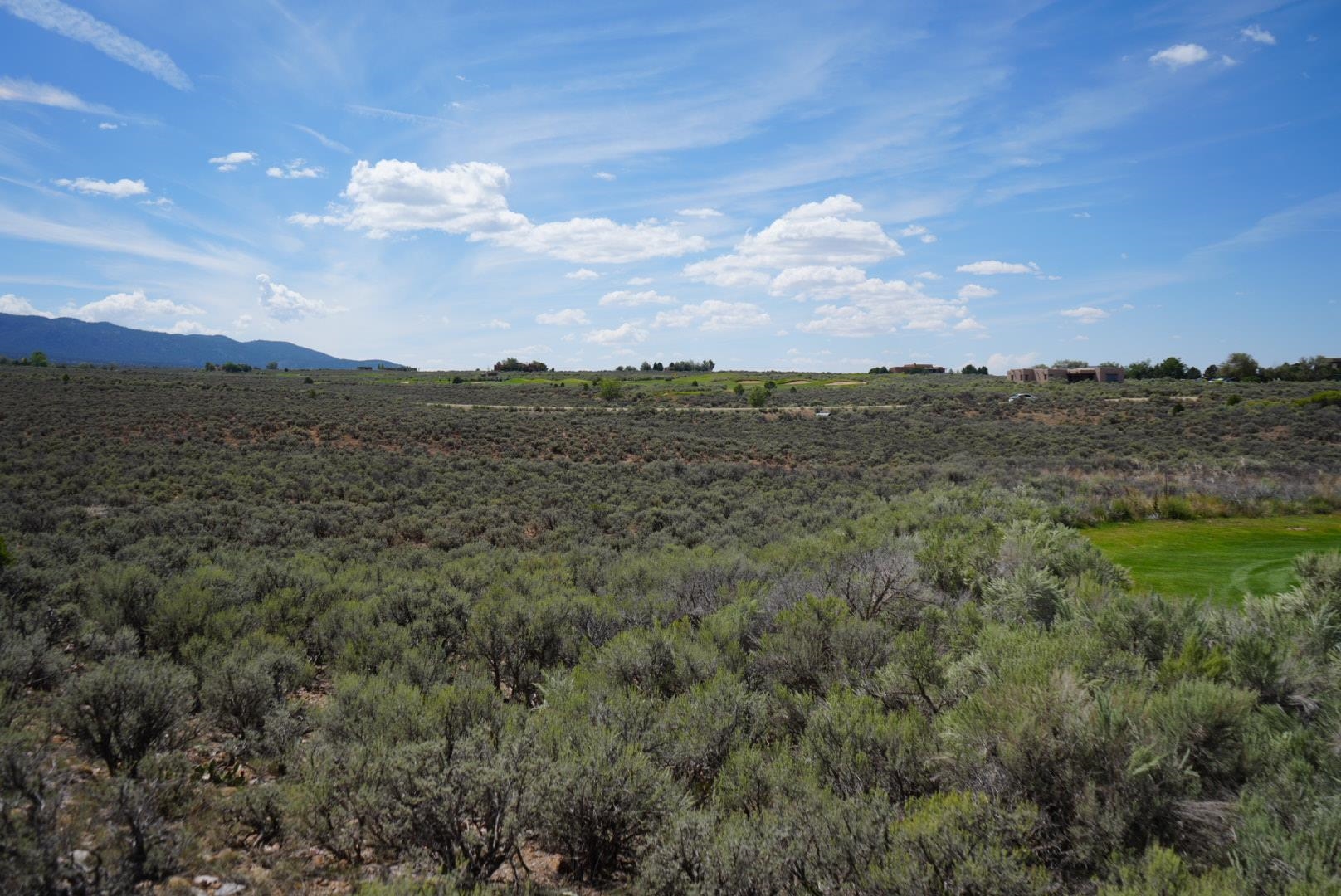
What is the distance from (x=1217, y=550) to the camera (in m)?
10.2

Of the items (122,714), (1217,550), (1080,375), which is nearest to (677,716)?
(122,714)

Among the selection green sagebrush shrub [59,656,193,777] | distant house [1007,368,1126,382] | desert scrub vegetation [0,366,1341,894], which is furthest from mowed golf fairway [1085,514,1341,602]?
distant house [1007,368,1126,382]

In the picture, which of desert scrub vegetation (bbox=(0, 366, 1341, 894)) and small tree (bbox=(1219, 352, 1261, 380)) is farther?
small tree (bbox=(1219, 352, 1261, 380))

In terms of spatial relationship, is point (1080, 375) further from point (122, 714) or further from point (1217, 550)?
point (122, 714)

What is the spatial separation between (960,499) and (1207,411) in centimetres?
4073

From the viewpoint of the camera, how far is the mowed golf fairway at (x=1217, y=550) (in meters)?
8.17

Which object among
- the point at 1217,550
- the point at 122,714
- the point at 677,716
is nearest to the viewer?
the point at 122,714

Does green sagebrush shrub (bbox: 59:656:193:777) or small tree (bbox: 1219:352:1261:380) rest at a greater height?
small tree (bbox: 1219:352:1261:380)

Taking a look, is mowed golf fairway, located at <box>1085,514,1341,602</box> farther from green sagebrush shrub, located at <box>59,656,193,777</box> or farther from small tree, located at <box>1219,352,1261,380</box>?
small tree, located at <box>1219,352,1261,380</box>

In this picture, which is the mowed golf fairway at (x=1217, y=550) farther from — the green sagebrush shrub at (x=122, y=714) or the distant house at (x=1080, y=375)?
the distant house at (x=1080, y=375)

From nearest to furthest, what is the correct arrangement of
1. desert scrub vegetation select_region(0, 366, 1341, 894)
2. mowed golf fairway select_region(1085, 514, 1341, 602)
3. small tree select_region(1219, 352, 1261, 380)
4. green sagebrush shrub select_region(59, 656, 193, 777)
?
desert scrub vegetation select_region(0, 366, 1341, 894) < green sagebrush shrub select_region(59, 656, 193, 777) < mowed golf fairway select_region(1085, 514, 1341, 602) < small tree select_region(1219, 352, 1261, 380)

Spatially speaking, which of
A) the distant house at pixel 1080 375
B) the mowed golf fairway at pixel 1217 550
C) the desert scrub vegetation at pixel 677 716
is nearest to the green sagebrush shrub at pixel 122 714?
the desert scrub vegetation at pixel 677 716

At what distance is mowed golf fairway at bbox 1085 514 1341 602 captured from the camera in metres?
8.17

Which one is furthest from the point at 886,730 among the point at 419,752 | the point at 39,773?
the point at 39,773
